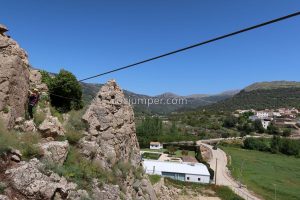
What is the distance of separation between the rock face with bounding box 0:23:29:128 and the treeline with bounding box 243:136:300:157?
102880 mm

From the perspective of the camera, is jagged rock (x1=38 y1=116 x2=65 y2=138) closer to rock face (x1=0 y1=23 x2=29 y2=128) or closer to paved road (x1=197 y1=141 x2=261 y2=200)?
rock face (x1=0 y1=23 x2=29 y2=128)

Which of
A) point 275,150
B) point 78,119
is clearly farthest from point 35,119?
point 275,150

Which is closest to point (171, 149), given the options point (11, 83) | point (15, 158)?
point (11, 83)

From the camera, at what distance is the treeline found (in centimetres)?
10197

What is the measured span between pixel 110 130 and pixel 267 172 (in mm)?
64645

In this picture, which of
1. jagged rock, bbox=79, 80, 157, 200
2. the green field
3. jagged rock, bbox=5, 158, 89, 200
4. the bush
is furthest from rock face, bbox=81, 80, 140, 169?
the green field

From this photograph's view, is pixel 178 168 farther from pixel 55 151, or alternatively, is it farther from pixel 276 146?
pixel 276 146

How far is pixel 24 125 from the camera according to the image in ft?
41.4

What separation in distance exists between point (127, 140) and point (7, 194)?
9.83 meters

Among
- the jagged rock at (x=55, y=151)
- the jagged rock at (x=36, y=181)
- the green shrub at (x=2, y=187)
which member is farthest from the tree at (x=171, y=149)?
the green shrub at (x=2, y=187)

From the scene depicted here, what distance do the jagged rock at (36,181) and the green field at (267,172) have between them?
45.9 m

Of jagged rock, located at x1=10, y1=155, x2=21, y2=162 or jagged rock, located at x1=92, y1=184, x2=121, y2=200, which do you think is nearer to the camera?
jagged rock, located at x1=10, y1=155, x2=21, y2=162

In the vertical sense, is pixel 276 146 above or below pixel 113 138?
below

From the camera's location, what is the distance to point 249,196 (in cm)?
4800
